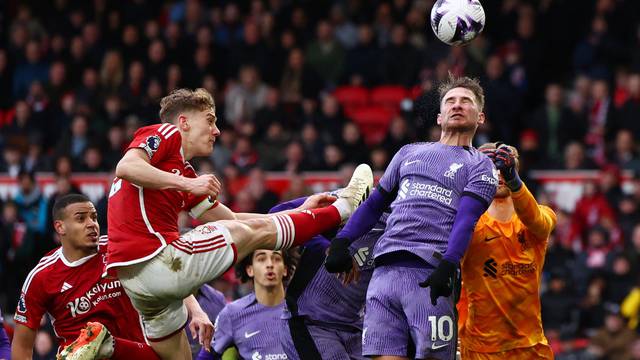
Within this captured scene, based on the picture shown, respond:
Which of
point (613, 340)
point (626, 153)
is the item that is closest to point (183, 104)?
point (613, 340)

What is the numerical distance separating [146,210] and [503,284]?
253 centimetres

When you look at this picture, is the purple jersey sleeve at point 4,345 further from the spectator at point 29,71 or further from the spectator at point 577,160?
the spectator at point 29,71

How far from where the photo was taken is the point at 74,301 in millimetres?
9086

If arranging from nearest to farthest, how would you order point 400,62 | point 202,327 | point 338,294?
1. point 338,294
2. point 202,327
3. point 400,62

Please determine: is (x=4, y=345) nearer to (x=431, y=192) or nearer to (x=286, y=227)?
(x=286, y=227)

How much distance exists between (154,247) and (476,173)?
200cm

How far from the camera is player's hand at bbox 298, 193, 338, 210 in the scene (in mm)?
8922

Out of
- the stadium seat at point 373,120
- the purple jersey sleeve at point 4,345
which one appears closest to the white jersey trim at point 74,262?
the purple jersey sleeve at point 4,345

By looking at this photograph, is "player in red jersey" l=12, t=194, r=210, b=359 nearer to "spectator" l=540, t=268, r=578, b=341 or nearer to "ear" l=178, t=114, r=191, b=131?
"ear" l=178, t=114, r=191, b=131

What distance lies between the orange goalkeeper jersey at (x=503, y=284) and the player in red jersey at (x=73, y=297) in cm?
191

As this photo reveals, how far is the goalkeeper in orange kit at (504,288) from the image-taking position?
9.02 m

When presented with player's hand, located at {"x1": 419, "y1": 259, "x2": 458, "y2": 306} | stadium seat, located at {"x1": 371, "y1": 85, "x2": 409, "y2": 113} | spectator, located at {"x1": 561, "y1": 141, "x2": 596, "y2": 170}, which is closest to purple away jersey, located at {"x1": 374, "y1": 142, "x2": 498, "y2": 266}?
player's hand, located at {"x1": 419, "y1": 259, "x2": 458, "y2": 306}

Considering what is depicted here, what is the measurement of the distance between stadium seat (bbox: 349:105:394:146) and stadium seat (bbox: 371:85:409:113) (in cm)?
7

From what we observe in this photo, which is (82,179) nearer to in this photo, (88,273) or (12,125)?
(12,125)
